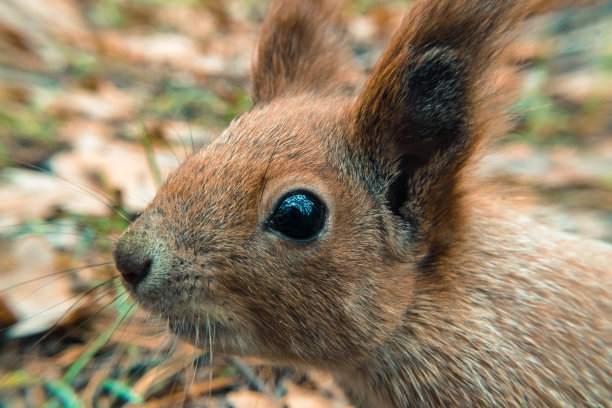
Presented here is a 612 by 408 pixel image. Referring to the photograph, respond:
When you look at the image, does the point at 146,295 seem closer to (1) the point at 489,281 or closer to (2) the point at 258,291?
(2) the point at 258,291

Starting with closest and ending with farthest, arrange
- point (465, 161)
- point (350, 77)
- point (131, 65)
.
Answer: point (465, 161), point (350, 77), point (131, 65)

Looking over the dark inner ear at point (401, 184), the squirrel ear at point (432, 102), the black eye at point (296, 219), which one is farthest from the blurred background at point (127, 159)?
the black eye at point (296, 219)

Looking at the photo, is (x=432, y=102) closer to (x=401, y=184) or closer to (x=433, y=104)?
(x=433, y=104)

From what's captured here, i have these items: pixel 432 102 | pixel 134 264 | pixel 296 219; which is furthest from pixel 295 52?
pixel 134 264

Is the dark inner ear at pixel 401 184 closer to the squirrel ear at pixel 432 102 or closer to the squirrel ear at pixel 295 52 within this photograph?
the squirrel ear at pixel 432 102

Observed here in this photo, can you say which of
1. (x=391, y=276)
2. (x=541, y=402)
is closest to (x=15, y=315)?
(x=391, y=276)

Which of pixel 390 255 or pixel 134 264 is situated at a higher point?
pixel 390 255
